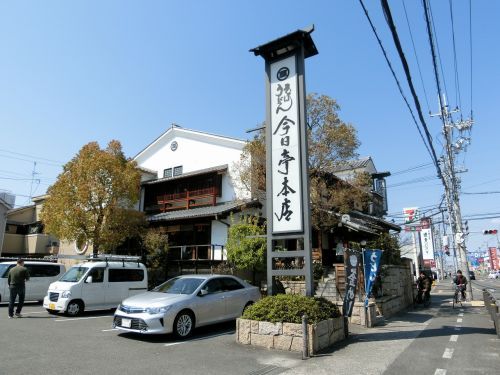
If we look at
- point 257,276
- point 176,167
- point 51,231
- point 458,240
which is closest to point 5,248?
point 51,231

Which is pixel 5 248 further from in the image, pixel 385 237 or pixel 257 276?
pixel 385 237

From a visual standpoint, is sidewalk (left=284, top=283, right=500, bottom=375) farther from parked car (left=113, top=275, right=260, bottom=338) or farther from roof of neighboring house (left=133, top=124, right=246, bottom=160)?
roof of neighboring house (left=133, top=124, right=246, bottom=160)

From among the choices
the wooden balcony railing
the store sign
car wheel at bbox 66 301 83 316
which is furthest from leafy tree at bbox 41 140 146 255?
the store sign

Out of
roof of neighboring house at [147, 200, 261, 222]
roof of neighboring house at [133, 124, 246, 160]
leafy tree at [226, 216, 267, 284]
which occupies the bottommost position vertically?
leafy tree at [226, 216, 267, 284]

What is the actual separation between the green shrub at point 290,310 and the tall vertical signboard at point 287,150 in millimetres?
498

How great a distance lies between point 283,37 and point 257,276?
446 inches

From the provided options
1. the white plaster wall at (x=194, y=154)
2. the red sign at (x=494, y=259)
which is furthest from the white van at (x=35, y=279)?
the red sign at (x=494, y=259)

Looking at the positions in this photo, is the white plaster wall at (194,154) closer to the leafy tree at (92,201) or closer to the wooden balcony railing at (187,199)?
the wooden balcony railing at (187,199)

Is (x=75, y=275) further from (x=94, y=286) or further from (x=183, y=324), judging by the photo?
(x=183, y=324)

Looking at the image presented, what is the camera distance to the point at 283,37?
979 centimetres

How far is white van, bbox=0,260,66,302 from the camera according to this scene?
51.0 ft

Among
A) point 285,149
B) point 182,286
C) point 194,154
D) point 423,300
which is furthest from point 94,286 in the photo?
point 423,300

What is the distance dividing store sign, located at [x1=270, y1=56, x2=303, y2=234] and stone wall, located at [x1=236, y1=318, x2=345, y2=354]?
225 centimetres

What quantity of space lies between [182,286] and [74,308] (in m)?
4.83
